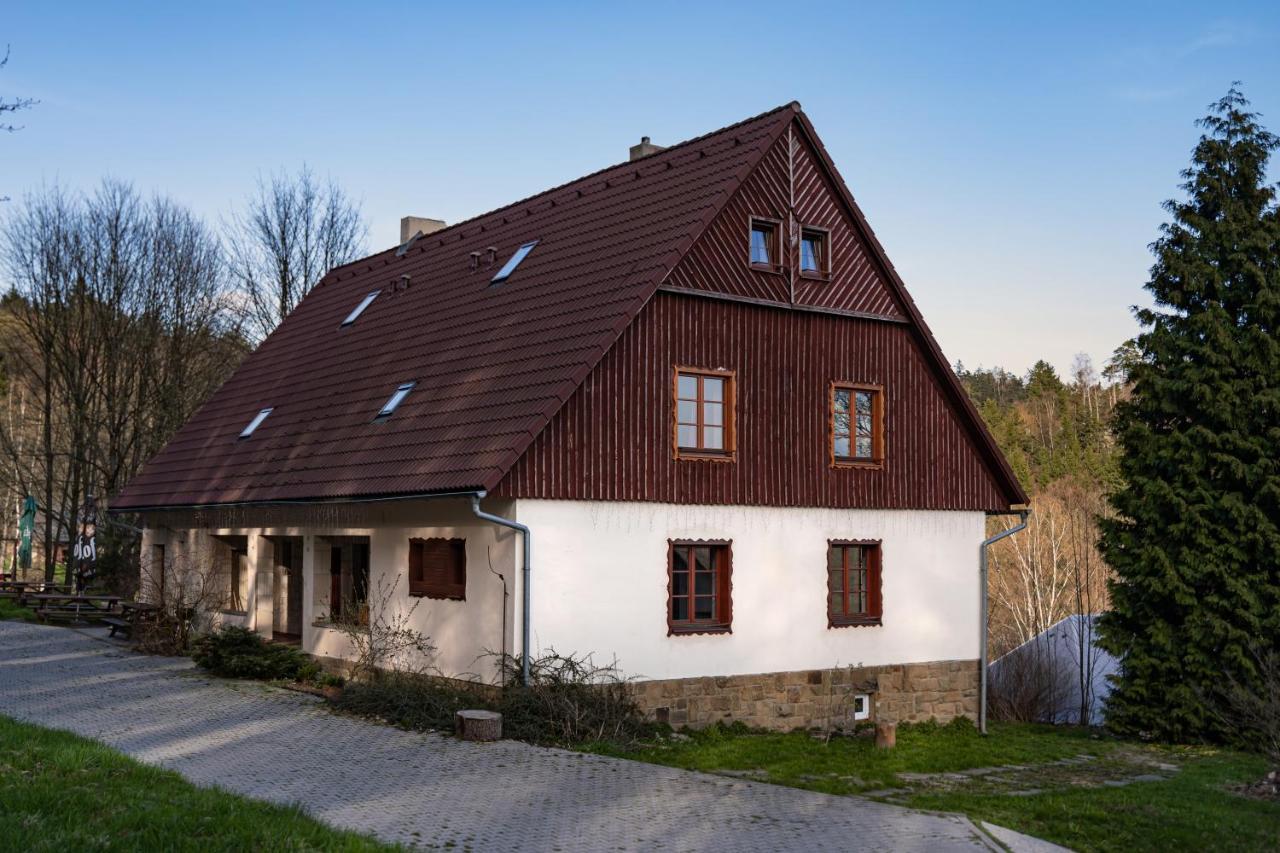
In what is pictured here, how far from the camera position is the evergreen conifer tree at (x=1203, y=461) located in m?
20.0

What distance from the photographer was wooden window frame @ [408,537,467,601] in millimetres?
16781

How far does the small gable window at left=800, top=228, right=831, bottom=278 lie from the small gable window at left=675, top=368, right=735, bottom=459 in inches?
93.2

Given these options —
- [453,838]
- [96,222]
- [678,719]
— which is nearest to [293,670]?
[678,719]

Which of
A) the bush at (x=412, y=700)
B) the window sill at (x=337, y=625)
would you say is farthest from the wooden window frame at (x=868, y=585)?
the window sill at (x=337, y=625)

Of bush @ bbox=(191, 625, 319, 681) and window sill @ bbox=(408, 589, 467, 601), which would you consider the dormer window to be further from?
bush @ bbox=(191, 625, 319, 681)

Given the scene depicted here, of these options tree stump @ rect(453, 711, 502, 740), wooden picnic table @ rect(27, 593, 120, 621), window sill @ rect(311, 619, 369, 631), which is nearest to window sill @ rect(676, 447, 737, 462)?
tree stump @ rect(453, 711, 502, 740)

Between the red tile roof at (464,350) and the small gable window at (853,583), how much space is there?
5112 millimetres

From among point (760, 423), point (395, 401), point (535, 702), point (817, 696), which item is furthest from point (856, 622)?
point (395, 401)

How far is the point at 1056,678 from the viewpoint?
87.2 ft

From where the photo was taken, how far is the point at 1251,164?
21078 mm

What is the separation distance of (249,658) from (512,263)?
7.18 meters

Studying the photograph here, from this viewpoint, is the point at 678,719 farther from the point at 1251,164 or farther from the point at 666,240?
the point at 1251,164

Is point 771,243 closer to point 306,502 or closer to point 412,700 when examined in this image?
point 306,502

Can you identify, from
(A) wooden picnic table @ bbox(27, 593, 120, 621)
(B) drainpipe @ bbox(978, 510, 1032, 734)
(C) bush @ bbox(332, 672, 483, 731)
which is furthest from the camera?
(A) wooden picnic table @ bbox(27, 593, 120, 621)
